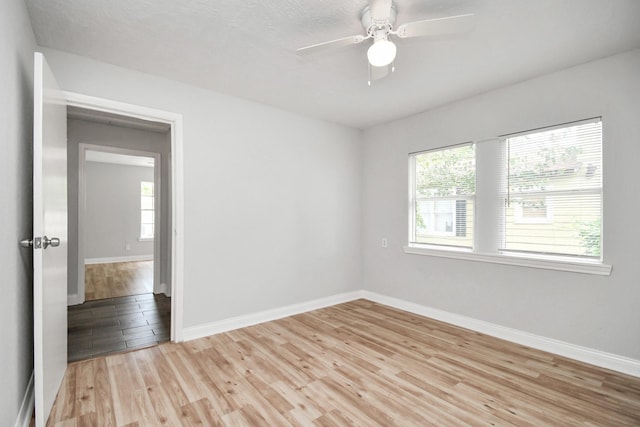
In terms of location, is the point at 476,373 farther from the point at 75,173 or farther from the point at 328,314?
the point at 75,173

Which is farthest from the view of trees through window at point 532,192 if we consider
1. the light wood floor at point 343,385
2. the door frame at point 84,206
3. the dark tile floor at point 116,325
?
the door frame at point 84,206

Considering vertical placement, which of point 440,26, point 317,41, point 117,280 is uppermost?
point 317,41

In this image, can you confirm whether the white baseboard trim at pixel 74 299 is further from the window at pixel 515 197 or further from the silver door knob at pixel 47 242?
the window at pixel 515 197

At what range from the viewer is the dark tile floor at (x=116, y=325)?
2869mm

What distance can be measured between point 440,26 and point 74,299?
531cm

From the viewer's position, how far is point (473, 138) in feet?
10.9

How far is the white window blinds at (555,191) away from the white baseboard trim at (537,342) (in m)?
0.80

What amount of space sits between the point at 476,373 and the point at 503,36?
99.8 inches

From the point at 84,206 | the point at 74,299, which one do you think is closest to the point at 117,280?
the point at 74,299

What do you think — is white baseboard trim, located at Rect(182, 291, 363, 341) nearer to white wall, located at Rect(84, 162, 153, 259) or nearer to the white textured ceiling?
the white textured ceiling

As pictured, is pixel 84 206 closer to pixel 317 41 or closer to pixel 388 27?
pixel 317 41

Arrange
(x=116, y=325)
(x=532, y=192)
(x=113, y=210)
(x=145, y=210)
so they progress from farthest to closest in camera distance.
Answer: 1. (x=145, y=210)
2. (x=113, y=210)
3. (x=116, y=325)
4. (x=532, y=192)

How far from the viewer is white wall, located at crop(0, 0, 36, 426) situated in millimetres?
1453

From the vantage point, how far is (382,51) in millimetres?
1731
